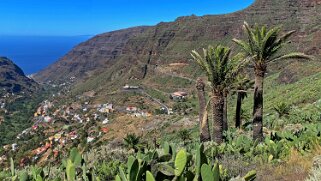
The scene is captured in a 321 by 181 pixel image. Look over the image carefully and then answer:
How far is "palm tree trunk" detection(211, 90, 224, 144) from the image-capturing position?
16.3 metres

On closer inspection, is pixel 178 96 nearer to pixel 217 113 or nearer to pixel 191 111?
pixel 191 111

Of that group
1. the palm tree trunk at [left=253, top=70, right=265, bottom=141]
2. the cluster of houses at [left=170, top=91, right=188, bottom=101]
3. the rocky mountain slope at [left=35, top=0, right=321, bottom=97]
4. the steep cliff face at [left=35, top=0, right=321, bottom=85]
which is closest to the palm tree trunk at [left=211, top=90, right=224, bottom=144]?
the palm tree trunk at [left=253, top=70, right=265, bottom=141]

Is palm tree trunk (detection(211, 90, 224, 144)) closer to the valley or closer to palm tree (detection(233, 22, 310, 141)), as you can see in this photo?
the valley

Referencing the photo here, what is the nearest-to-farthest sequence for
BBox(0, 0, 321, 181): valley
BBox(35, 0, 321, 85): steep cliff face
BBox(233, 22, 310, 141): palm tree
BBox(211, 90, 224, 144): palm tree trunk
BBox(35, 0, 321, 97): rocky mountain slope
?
1. BBox(0, 0, 321, 181): valley
2. BBox(233, 22, 310, 141): palm tree
3. BBox(211, 90, 224, 144): palm tree trunk
4. BBox(35, 0, 321, 85): steep cliff face
5. BBox(35, 0, 321, 97): rocky mountain slope

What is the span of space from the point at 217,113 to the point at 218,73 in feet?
6.06

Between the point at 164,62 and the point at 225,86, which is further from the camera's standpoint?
the point at 164,62

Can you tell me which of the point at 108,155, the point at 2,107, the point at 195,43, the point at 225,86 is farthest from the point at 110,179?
the point at 2,107

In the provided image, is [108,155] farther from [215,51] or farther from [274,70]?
[274,70]

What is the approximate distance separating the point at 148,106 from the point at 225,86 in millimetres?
74325

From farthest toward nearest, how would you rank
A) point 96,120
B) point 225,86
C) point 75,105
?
point 75,105 < point 96,120 < point 225,86

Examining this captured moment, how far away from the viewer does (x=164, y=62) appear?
5507 inches

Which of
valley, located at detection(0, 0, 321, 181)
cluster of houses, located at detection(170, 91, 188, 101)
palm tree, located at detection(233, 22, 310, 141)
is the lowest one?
cluster of houses, located at detection(170, 91, 188, 101)

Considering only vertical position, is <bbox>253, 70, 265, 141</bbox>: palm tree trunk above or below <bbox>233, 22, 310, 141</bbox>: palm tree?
below

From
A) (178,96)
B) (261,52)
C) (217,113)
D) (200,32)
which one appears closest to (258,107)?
(217,113)
